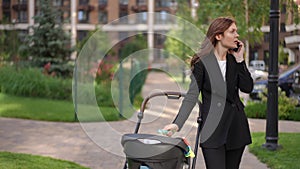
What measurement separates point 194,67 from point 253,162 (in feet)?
11.4

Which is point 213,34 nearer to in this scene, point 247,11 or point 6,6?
point 247,11

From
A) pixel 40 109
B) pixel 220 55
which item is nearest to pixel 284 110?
pixel 40 109

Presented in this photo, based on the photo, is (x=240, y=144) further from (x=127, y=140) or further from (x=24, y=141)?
(x=24, y=141)

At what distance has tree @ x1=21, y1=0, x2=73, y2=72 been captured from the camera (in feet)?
62.4

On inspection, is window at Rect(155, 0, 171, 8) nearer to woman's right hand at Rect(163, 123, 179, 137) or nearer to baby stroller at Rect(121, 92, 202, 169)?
woman's right hand at Rect(163, 123, 179, 137)

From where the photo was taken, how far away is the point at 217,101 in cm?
365

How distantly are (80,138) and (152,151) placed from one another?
575cm

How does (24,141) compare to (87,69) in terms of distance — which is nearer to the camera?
(24,141)

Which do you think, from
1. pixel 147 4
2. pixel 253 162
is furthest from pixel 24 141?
pixel 147 4

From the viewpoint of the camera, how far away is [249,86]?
3.72m

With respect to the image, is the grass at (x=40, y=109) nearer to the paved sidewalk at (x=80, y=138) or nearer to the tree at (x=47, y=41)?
the paved sidewalk at (x=80, y=138)

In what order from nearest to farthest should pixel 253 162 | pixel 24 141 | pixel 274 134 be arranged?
1. pixel 253 162
2. pixel 274 134
3. pixel 24 141

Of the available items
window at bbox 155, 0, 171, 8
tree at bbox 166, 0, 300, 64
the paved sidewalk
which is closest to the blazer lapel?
the paved sidewalk

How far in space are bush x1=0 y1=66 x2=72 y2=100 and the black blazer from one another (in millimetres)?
11432
